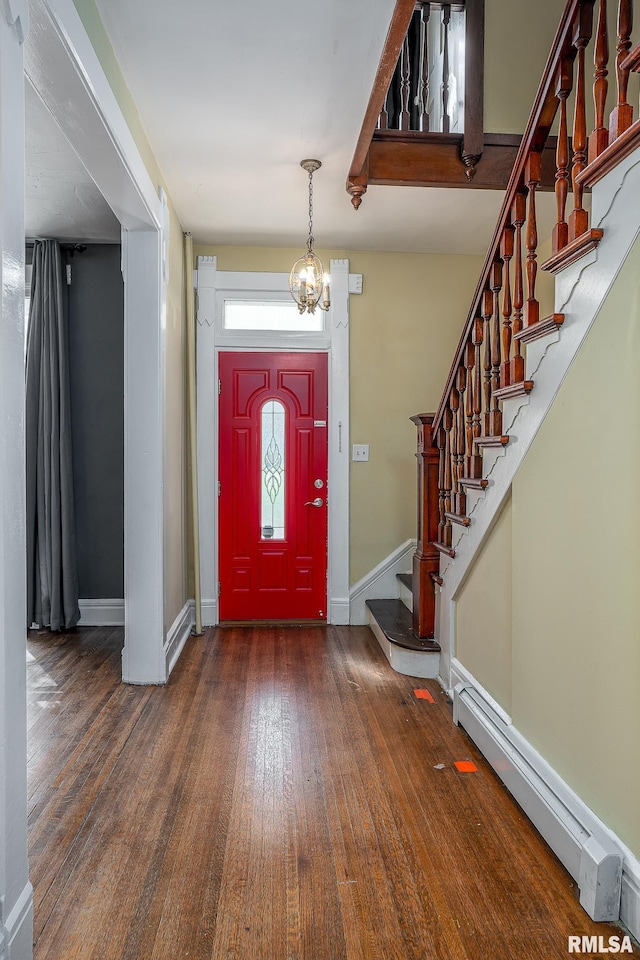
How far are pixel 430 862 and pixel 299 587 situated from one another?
8.88 ft

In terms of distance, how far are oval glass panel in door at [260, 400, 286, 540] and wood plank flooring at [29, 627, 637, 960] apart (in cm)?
142

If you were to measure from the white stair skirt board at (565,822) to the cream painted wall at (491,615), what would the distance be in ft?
0.37

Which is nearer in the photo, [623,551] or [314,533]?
[623,551]

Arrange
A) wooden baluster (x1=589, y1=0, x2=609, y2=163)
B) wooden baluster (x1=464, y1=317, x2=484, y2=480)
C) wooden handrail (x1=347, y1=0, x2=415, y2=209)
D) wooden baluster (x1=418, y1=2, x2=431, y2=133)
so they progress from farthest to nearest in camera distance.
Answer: wooden baluster (x1=418, y1=2, x2=431, y2=133), wooden baluster (x1=464, y1=317, x2=484, y2=480), wooden handrail (x1=347, y1=0, x2=415, y2=209), wooden baluster (x1=589, y1=0, x2=609, y2=163)

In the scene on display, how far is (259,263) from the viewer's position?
4422 millimetres

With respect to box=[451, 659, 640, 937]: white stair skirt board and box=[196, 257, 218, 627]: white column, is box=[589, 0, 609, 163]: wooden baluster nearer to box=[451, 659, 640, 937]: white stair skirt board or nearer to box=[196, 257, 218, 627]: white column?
box=[451, 659, 640, 937]: white stair skirt board

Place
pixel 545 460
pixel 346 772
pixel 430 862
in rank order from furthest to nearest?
1. pixel 346 772
2. pixel 545 460
3. pixel 430 862

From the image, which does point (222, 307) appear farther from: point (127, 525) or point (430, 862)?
point (430, 862)

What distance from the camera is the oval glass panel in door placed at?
14.6 ft

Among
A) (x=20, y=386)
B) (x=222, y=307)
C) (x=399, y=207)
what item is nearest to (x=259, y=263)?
(x=222, y=307)

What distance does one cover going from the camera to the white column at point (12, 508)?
1.32m

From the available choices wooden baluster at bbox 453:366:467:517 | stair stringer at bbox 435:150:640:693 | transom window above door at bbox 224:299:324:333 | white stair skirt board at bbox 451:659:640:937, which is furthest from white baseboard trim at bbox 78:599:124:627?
white stair skirt board at bbox 451:659:640:937

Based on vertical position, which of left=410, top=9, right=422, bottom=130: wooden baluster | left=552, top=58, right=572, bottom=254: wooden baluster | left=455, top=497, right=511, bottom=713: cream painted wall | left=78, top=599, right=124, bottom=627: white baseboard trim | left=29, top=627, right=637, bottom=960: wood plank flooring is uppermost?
left=410, top=9, right=422, bottom=130: wooden baluster

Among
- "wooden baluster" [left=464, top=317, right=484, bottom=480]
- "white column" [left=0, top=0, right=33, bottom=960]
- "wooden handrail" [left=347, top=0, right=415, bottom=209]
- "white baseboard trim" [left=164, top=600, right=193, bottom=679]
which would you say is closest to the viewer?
"white column" [left=0, top=0, right=33, bottom=960]
